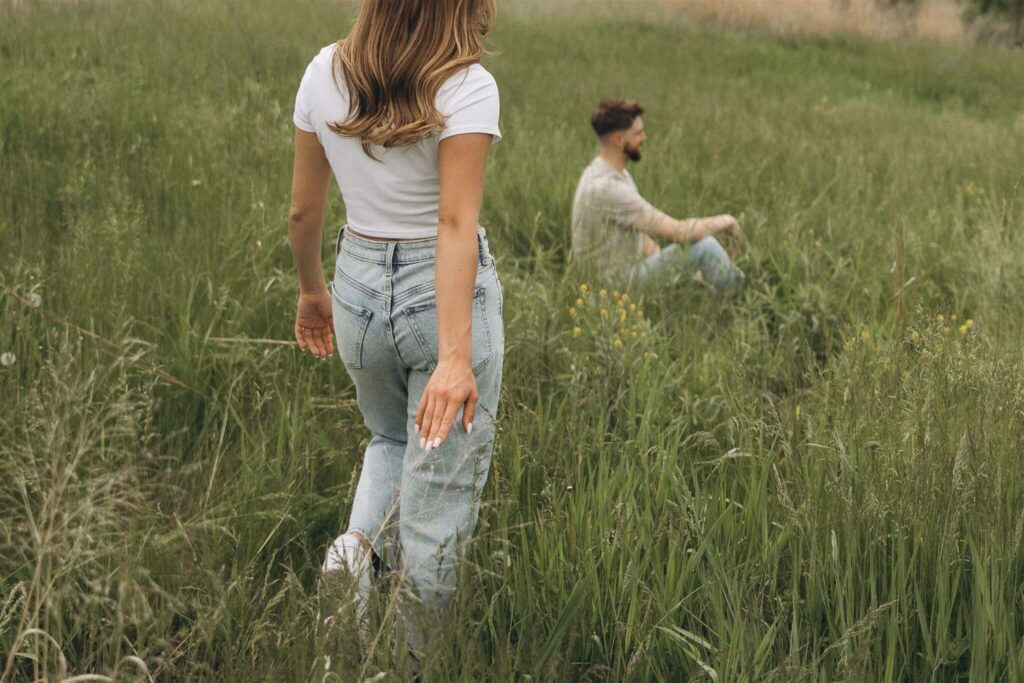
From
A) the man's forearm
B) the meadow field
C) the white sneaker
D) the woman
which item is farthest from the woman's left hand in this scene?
the man's forearm

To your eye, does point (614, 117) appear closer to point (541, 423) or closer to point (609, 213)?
point (609, 213)

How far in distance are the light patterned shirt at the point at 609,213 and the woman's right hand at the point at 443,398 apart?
2.91 metres

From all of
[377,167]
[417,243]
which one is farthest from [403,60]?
[417,243]

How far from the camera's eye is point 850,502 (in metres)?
2.01

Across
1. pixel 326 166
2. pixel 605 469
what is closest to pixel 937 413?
pixel 605 469

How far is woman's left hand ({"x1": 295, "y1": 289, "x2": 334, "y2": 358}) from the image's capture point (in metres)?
2.42

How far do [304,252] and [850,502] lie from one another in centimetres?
134

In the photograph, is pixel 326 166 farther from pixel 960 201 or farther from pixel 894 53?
pixel 894 53

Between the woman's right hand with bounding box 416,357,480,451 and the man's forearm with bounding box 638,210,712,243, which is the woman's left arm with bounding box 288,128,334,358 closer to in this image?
the woman's right hand with bounding box 416,357,480,451

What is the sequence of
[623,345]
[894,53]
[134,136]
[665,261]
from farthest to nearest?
1. [894,53]
2. [134,136]
3. [665,261]
4. [623,345]

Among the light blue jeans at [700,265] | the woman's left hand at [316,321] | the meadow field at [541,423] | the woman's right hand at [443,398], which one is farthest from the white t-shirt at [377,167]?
the light blue jeans at [700,265]

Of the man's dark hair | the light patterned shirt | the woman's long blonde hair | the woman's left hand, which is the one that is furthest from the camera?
the man's dark hair

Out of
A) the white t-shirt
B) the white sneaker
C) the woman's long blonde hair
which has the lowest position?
the white sneaker

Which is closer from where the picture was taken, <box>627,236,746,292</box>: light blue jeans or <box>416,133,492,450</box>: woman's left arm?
<box>416,133,492,450</box>: woman's left arm
